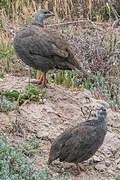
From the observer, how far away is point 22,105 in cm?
628

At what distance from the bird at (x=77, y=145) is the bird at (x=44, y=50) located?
1.73 m

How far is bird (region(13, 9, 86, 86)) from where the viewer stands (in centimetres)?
676

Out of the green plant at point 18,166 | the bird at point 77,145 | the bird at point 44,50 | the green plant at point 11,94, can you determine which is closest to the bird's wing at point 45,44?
the bird at point 44,50

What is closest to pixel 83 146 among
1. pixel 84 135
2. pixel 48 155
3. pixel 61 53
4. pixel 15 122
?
pixel 84 135

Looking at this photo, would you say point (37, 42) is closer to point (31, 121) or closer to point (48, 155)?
point (31, 121)

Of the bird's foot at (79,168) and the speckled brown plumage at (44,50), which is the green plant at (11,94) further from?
the bird's foot at (79,168)

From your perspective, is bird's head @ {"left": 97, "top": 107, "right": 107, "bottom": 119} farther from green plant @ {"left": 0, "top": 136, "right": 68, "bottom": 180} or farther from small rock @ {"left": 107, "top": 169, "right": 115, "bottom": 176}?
green plant @ {"left": 0, "top": 136, "right": 68, "bottom": 180}

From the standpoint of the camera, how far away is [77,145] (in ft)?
16.9

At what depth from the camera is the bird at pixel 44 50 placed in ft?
22.2

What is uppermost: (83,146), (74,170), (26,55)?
(26,55)

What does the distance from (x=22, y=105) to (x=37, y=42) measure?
97 centimetres

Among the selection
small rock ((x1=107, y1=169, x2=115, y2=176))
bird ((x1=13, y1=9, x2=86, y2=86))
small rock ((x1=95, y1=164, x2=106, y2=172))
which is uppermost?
bird ((x1=13, y1=9, x2=86, y2=86))

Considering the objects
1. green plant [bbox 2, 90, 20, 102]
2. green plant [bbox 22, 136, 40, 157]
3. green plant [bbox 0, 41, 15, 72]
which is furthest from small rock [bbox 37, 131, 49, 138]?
green plant [bbox 0, 41, 15, 72]

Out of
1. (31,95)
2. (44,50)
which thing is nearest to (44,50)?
(44,50)
